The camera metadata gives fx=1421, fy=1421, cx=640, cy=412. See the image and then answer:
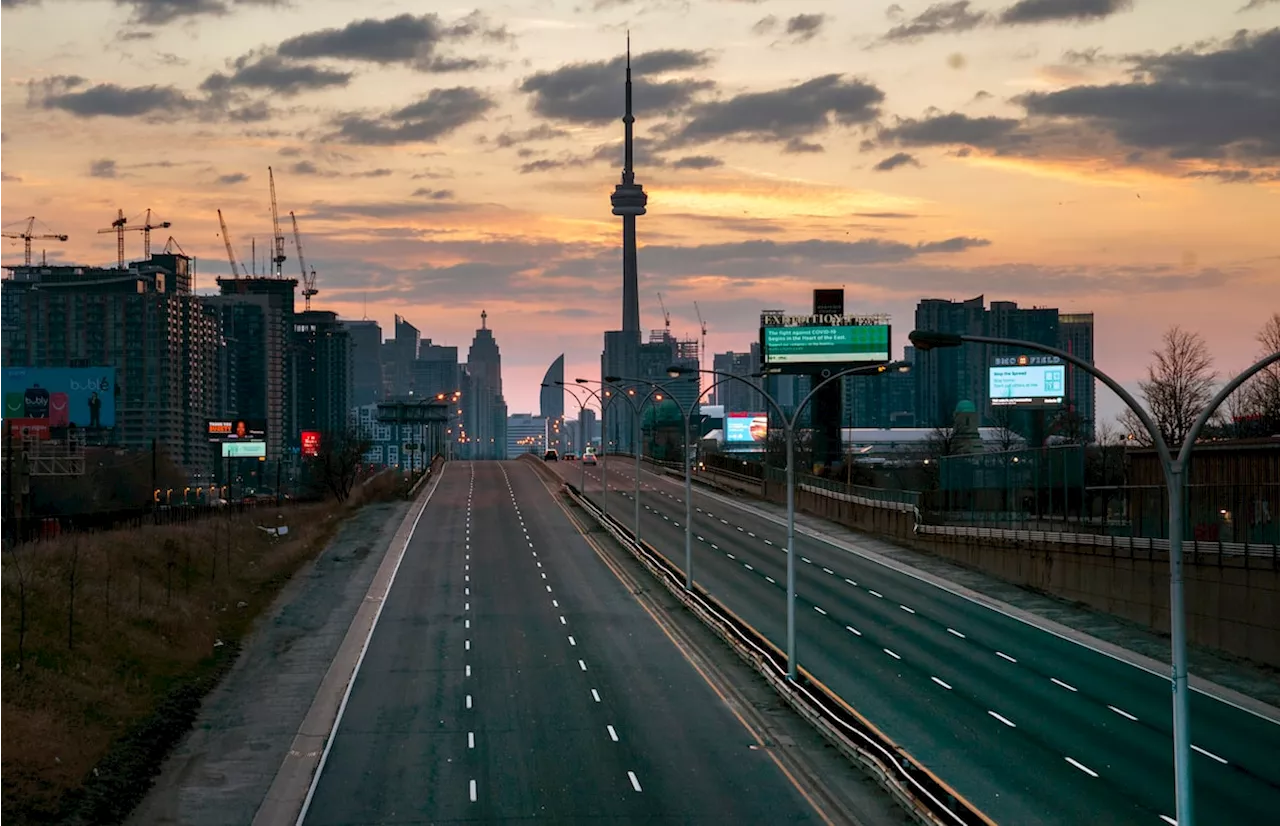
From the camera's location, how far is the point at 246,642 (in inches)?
2323

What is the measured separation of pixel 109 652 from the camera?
51.6 metres

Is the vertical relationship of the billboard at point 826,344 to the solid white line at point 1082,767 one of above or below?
above

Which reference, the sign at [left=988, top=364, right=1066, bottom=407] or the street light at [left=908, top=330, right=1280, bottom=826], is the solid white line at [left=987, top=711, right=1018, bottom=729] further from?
the sign at [left=988, top=364, right=1066, bottom=407]

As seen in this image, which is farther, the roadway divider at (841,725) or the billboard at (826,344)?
the billboard at (826,344)

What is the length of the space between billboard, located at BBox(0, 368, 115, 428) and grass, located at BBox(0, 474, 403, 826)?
25.1 metres

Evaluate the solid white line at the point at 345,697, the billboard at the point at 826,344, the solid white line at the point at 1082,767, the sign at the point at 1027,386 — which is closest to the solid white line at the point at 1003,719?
the solid white line at the point at 1082,767

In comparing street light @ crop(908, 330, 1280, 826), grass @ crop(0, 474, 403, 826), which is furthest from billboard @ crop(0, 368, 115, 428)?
street light @ crop(908, 330, 1280, 826)

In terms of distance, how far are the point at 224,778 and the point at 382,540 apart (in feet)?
176

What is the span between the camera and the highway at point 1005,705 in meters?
34.5

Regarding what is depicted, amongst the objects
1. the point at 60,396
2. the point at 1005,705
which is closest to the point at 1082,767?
the point at 1005,705

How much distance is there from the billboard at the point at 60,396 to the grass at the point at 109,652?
25.1 metres

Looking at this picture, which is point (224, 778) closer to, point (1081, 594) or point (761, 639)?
point (761, 639)

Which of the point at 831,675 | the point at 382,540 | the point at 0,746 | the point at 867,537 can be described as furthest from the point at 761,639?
the point at 382,540

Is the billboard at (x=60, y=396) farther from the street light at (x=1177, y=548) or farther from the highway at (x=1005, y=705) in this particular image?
the street light at (x=1177, y=548)
